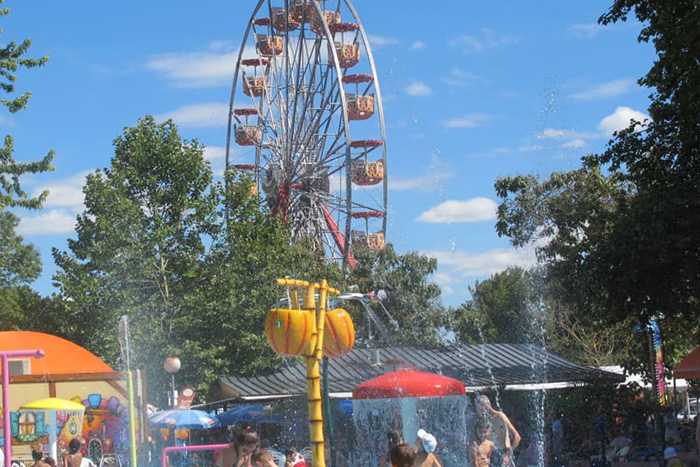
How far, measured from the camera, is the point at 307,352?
36.1 feet

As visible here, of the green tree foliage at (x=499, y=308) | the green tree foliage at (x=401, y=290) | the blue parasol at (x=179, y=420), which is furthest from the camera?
the green tree foliage at (x=499, y=308)

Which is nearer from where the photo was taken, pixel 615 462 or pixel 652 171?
pixel 615 462

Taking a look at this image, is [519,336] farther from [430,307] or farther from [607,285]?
[607,285]

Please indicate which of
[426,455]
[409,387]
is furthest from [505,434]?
[409,387]

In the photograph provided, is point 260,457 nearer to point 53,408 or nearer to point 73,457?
point 73,457

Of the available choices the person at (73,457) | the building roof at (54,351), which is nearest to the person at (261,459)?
the person at (73,457)

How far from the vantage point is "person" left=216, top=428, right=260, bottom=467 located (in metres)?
8.80

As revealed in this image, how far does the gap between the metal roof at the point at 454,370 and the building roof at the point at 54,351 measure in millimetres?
4801

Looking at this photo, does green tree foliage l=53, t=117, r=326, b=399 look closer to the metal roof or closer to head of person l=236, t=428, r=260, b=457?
the metal roof

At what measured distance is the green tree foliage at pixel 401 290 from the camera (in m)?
45.4

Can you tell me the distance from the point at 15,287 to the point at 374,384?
41.1 metres

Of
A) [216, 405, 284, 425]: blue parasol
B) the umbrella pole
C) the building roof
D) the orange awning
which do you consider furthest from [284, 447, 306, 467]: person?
[216, 405, 284, 425]: blue parasol

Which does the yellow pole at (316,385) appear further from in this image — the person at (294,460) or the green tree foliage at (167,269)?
the green tree foliage at (167,269)

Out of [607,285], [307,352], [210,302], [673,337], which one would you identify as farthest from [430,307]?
[307,352]
